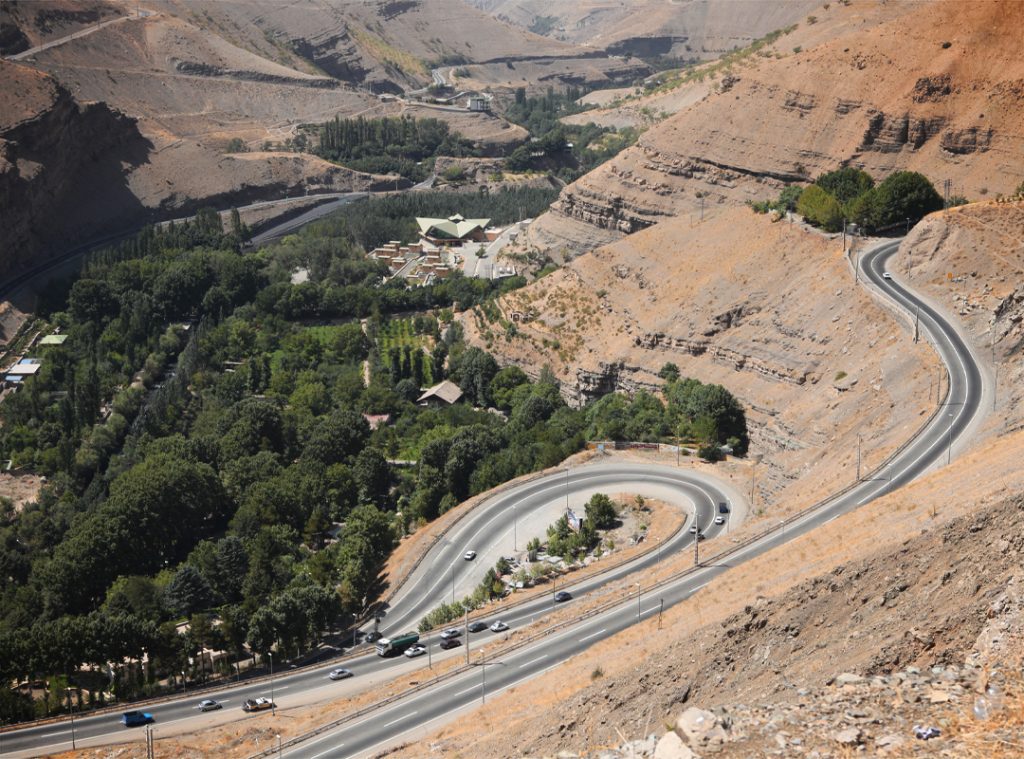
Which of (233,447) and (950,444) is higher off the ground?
(950,444)

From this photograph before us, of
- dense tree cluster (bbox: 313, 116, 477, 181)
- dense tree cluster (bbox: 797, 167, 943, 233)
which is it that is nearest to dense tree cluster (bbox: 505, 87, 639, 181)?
dense tree cluster (bbox: 313, 116, 477, 181)

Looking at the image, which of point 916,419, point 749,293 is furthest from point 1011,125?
point 916,419

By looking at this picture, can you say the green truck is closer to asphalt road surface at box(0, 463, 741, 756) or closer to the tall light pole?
asphalt road surface at box(0, 463, 741, 756)

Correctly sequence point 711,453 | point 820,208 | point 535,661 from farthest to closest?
point 820,208
point 711,453
point 535,661

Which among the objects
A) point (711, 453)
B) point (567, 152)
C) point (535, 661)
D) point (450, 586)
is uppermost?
point (567, 152)

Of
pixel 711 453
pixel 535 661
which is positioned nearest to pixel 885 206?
pixel 711 453

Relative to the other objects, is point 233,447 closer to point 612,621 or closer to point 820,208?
point 820,208

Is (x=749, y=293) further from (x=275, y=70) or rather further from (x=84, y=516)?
(x=275, y=70)
